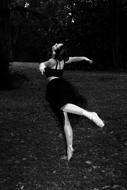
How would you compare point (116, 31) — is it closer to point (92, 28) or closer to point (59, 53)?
point (92, 28)

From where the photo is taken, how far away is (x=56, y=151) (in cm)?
860

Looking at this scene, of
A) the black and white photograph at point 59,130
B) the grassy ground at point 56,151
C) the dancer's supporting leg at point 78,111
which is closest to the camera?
the grassy ground at point 56,151

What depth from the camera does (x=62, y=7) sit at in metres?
43.9

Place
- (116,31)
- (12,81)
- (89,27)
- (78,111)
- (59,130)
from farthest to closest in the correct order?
(89,27) < (116,31) < (12,81) < (59,130) < (78,111)

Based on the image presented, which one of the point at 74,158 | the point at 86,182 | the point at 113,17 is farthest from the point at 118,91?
the point at 113,17

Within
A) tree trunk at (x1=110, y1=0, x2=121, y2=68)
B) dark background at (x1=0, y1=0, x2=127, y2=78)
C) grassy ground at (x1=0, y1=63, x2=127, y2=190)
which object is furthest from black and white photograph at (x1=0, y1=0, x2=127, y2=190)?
dark background at (x1=0, y1=0, x2=127, y2=78)

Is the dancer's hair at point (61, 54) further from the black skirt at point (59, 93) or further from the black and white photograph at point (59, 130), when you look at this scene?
the black skirt at point (59, 93)

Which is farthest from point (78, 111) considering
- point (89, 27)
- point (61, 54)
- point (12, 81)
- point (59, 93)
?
point (89, 27)

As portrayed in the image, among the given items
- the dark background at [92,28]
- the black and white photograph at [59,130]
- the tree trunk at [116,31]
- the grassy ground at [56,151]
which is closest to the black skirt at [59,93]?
the black and white photograph at [59,130]

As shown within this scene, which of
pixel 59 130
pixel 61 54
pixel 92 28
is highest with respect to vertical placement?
pixel 61 54

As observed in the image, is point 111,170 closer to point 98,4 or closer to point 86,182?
point 86,182

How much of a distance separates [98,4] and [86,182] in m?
35.4

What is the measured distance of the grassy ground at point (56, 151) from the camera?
261 inches

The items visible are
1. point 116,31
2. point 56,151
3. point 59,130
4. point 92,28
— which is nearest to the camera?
point 56,151
